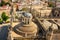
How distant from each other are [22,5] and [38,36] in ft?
134

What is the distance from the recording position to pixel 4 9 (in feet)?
169

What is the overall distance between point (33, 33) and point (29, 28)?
2.23 feet

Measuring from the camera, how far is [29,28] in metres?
17.0

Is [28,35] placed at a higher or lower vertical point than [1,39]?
higher

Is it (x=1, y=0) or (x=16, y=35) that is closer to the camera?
(x=16, y=35)

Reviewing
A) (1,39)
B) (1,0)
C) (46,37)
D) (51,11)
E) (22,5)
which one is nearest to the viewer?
(46,37)

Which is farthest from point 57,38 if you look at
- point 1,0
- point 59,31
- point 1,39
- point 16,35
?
point 1,0

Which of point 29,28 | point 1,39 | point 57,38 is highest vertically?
point 29,28

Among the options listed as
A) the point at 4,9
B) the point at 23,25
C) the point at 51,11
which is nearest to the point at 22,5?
the point at 4,9

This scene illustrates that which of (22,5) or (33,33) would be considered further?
(22,5)

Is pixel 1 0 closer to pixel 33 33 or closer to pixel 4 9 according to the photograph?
pixel 4 9

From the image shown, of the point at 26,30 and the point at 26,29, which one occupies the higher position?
the point at 26,29

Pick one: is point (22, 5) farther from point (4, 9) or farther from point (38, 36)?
point (38, 36)

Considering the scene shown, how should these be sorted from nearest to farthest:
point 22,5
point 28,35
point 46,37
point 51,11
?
point 46,37, point 28,35, point 51,11, point 22,5
